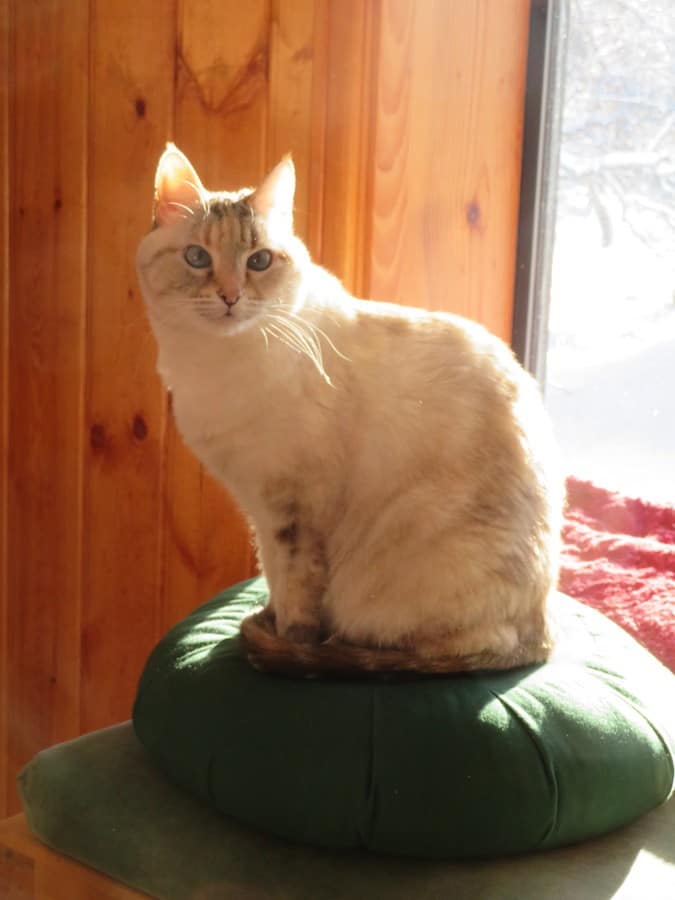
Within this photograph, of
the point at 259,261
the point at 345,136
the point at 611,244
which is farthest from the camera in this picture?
the point at 611,244

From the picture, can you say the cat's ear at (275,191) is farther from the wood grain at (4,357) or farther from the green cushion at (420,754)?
the wood grain at (4,357)

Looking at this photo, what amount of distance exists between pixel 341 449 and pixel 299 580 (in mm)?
195

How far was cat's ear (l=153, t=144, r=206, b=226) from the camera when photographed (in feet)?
4.62

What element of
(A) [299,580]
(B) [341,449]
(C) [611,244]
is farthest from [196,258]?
(C) [611,244]

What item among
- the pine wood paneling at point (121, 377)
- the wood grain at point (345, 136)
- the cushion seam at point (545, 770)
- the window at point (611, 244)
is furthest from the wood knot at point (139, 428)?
the cushion seam at point (545, 770)

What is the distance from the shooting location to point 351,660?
4.35 ft

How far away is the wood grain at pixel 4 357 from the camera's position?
1999 millimetres

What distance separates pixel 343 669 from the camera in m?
1.32

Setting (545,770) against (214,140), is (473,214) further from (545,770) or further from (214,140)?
(545,770)

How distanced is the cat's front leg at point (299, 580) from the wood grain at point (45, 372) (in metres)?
0.78

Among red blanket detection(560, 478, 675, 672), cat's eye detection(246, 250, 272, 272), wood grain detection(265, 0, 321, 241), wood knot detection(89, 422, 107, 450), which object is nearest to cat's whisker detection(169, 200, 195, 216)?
cat's eye detection(246, 250, 272, 272)

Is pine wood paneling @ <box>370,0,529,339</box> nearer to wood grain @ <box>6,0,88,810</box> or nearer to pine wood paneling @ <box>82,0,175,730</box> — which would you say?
pine wood paneling @ <box>82,0,175,730</box>

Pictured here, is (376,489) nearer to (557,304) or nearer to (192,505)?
(192,505)

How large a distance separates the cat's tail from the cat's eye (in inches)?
20.1
